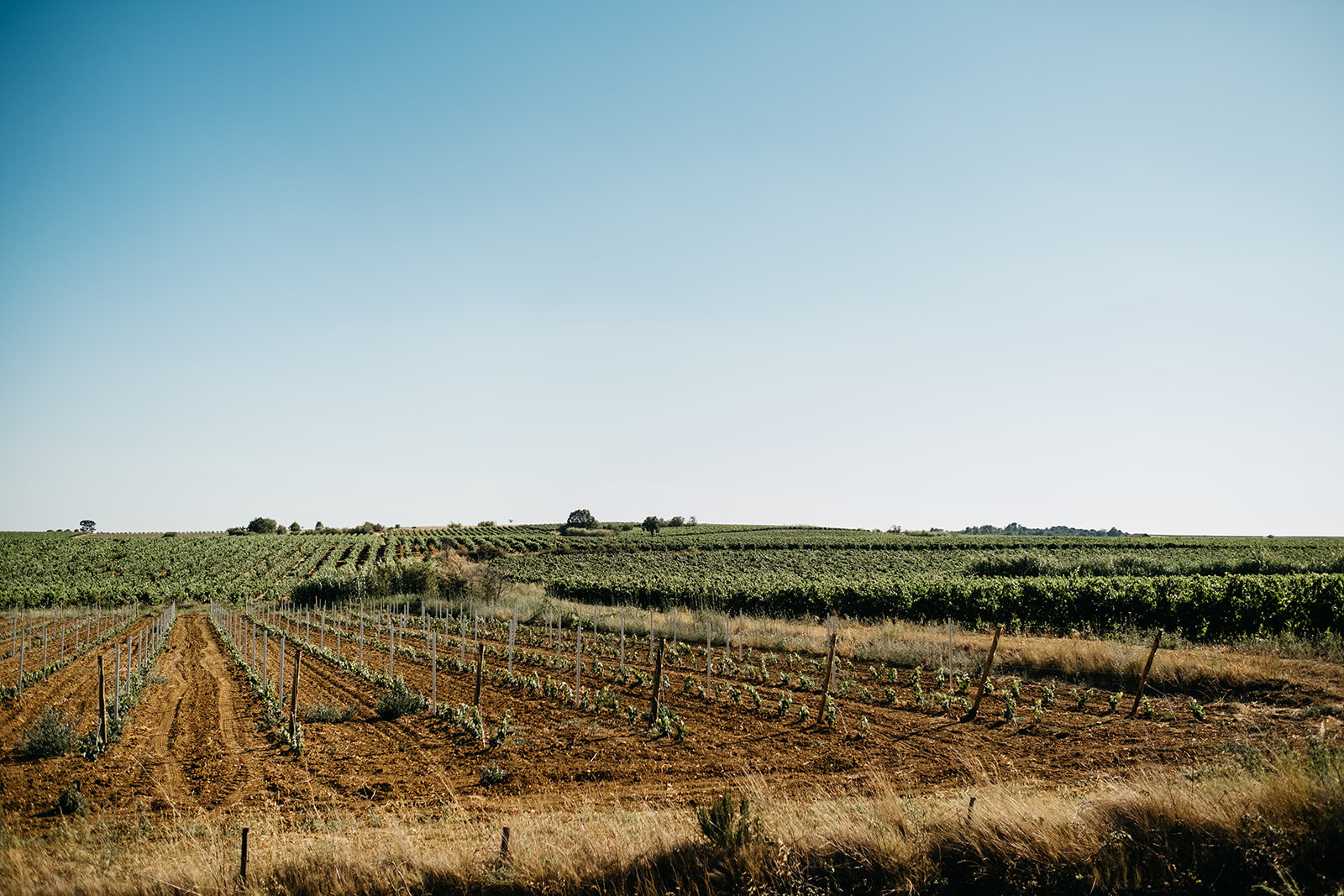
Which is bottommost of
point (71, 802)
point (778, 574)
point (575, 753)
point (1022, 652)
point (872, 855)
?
point (778, 574)

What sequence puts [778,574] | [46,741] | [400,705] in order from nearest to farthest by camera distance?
[46,741] → [400,705] → [778,574]

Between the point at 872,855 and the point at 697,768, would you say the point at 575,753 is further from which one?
the point at 872,855

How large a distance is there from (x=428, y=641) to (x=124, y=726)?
556 inches

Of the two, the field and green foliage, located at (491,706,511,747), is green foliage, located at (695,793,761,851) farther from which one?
green foliage, located at (491,706,511,747)

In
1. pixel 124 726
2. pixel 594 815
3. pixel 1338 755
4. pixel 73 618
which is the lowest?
pixel 73 618

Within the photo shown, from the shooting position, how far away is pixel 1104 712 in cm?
1427

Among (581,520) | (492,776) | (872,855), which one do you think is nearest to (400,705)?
(492,776)

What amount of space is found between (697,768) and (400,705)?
747cm

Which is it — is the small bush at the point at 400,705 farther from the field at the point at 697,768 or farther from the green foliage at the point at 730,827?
the green foliage at the point at 730,827

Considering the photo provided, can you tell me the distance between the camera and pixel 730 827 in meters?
6.45

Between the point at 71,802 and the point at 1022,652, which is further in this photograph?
the point at 1022,652

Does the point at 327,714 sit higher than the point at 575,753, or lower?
lower

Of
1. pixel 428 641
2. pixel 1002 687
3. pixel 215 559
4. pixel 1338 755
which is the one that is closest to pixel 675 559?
pixel 428 641

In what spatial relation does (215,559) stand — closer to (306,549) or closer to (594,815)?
(306,549)
